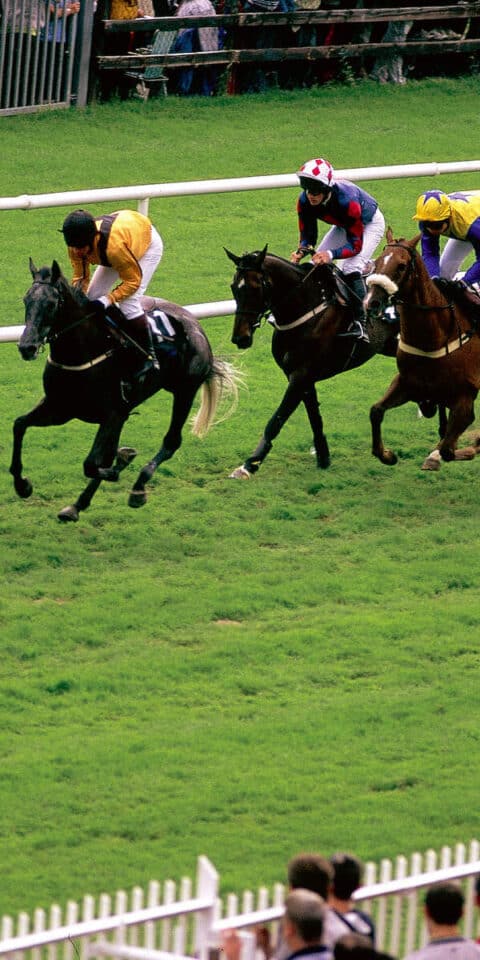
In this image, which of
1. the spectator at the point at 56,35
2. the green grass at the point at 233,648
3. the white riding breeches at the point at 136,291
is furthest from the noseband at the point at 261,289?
the spectator at the point at 56,35

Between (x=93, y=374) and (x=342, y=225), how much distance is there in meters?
2.27

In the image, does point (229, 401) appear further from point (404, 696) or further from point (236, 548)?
point (404, 696)

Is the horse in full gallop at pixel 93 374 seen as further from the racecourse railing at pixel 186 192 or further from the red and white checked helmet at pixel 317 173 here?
the racecourse railing at pixel 186 192

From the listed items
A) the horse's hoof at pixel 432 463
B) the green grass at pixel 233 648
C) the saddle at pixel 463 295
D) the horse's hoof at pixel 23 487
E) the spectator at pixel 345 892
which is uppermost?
the saddle at pixel 463 295

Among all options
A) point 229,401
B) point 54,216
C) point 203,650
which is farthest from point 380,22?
point 203,650

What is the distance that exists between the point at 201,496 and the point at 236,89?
953cm

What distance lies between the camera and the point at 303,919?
544 cm

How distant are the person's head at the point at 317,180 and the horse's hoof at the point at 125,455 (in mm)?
2011

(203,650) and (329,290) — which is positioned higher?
(329,290)

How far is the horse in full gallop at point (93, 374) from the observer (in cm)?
1030

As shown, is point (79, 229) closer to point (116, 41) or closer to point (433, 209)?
point (433, 209)

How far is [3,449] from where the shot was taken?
12.4 m

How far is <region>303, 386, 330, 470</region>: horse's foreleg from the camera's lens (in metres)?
12.1

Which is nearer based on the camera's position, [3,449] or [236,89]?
[3,449]
